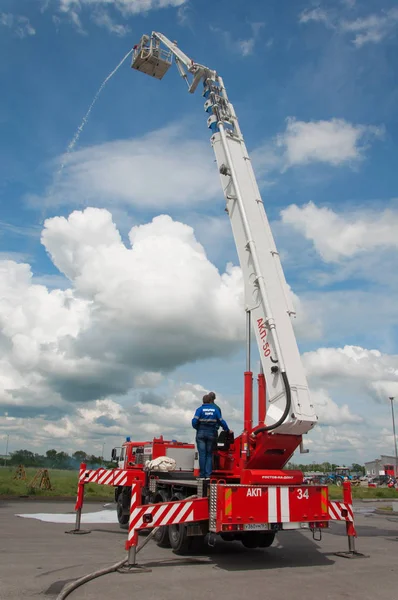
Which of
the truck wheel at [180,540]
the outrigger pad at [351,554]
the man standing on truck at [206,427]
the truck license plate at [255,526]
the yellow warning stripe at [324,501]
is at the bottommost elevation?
the outrigger pad at [351,554]

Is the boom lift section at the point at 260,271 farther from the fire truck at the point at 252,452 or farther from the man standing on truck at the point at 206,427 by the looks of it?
the man standing on truck at the point at 206,427

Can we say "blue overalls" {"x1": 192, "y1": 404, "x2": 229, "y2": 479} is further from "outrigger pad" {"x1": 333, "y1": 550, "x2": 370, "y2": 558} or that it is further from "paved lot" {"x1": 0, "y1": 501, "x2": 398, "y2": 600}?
"outrigger pad" {"x1": 333, "y1": 550, "x2": 370, "y2": 558}

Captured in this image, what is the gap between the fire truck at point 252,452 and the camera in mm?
8477

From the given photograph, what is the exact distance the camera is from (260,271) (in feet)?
33.2

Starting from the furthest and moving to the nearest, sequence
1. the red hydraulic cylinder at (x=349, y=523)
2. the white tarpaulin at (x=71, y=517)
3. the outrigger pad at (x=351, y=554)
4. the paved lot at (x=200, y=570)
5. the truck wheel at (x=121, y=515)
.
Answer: the white tarpaulin at (x=71, y=517), the truck wheel at (x=121, y=515), the red hydraulic cylinder at (x=349, y=523), the outrigger pad at (x=351, y=554), the paved lot at (x=200, y=570)

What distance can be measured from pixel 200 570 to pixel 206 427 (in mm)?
2471

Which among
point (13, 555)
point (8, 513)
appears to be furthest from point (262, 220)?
point (8, 513)

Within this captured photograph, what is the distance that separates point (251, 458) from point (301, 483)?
109 cm

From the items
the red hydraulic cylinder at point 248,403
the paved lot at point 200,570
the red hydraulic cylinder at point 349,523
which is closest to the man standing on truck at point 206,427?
the red hydraulic cylinder at point 248,403

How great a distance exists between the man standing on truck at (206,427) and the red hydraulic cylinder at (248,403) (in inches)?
25.0

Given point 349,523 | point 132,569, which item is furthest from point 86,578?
point 349,523

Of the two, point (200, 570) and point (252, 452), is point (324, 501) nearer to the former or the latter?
point (252, 452)

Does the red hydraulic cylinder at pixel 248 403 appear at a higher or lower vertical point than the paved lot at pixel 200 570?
higher

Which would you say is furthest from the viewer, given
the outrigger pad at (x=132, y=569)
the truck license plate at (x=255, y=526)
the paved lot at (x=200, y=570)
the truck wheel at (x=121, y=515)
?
the truck wheel at (x=121, y=515)
